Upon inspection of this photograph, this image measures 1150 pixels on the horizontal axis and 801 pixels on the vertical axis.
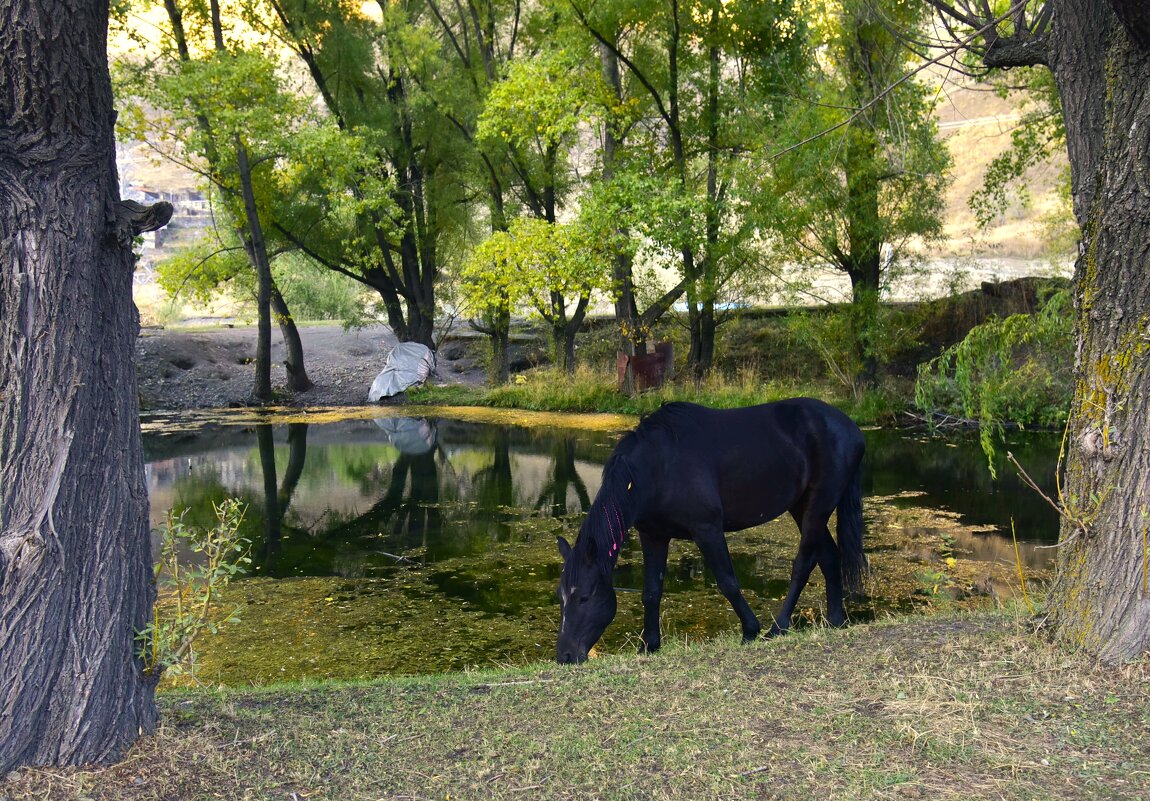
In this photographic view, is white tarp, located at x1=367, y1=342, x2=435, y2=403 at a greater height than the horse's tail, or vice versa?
white tarp, located at x1=367, y1=342, x2=435, y2=403

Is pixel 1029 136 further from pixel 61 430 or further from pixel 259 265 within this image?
pixel 61 430

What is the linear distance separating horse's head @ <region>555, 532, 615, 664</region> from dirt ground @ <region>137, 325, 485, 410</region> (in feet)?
62.9

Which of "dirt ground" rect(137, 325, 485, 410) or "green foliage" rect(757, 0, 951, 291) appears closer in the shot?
"green foliage" rect(757, 0, 951, 291)

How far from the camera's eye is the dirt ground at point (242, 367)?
24.9 meters

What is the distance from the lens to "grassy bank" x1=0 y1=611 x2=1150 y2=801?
11.6 ft

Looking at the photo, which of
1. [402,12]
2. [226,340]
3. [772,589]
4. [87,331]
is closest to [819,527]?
[772,589]

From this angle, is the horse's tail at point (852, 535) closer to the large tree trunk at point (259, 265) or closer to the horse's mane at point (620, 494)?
the horse's mane at point (620, 494)

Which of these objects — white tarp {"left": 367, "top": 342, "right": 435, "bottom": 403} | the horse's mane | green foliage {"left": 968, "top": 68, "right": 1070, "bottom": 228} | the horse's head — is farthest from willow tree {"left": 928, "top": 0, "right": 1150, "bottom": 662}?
white tarp {"left": 367, "top": 342, "right": 435, "bottom": 403}

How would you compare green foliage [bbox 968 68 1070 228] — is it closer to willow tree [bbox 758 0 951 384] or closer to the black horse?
willow tree [bbox 758 0 951 384]

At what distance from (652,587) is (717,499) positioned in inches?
30.9

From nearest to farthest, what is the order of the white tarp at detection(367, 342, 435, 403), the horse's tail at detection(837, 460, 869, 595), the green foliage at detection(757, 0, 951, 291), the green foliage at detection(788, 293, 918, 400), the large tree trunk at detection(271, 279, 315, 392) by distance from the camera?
the horse's tail at detection(837, 460, 869, 595), the green foliage at detection(757, 0, 951, 291), the green foliage at detection(788, 293, 918, 400), the white tarp at detection(367, 342, 435, 403), the large tree trunk at detection(271, 279, 315, 392)

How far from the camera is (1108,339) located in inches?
185

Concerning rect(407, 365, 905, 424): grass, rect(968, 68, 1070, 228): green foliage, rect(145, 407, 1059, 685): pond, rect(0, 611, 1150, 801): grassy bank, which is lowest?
rect(145, 407, 1059, 685): pond

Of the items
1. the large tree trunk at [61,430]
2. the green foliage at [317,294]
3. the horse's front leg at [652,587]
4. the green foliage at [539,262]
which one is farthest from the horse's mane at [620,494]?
the green foliage at [317,294]
